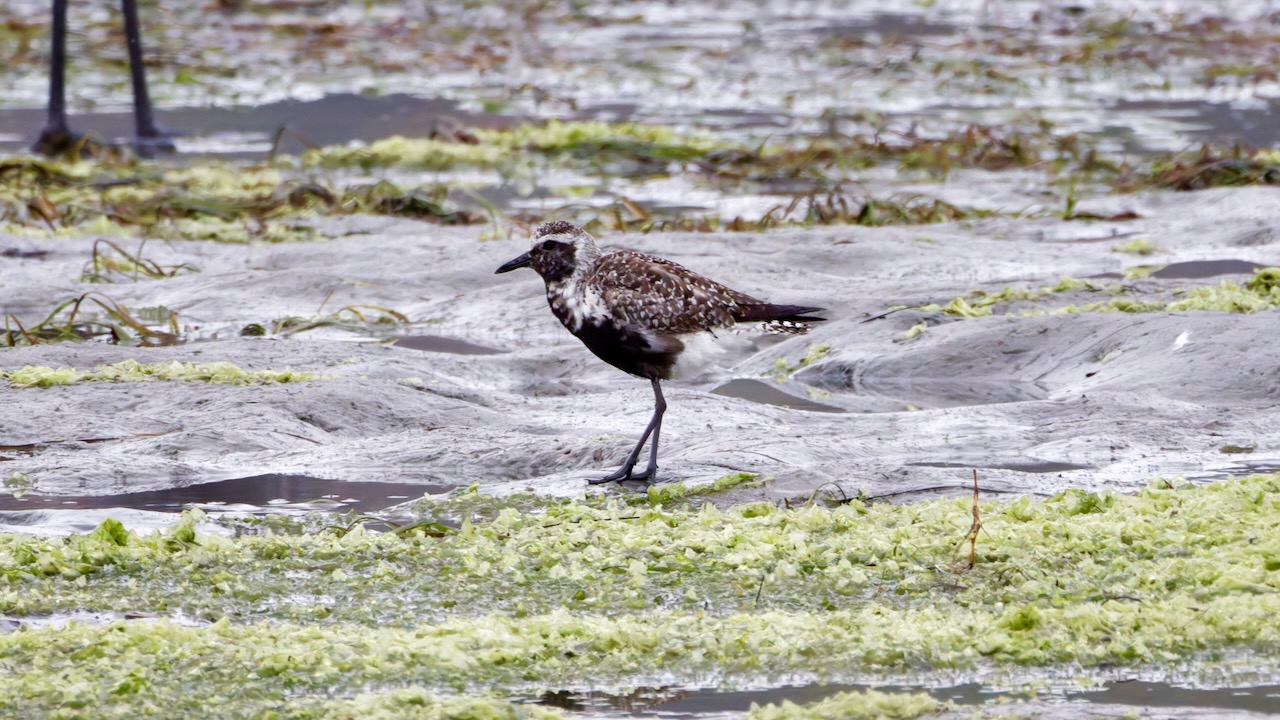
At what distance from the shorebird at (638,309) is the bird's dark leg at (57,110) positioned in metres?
9.36

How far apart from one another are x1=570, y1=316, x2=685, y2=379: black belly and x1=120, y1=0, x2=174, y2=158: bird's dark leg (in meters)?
9.65

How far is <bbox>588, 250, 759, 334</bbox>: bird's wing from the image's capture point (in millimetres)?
6172

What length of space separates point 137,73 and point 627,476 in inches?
403

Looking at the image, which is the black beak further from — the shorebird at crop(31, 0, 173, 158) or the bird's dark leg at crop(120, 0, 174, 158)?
the bird's dark leg at crop(120, 0, 174, 158)

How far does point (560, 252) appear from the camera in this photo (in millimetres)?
6398

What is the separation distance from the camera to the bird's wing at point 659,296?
617 cm

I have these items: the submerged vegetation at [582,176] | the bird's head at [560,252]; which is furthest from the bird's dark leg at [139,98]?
the bird's head at [560,252]

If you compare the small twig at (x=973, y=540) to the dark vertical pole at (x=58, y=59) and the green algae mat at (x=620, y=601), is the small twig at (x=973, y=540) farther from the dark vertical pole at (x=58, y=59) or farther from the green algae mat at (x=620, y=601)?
the dark vertical pole at (x=58, y=59)

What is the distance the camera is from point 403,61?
22359mm

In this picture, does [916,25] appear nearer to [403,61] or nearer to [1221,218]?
[403,61]

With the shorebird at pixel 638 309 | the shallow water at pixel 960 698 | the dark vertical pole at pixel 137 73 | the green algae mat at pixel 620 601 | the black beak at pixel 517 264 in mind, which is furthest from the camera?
the dark vertical pole at pixel 137 73

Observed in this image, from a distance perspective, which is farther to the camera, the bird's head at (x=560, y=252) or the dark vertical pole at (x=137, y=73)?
the dark vertical pole at (x=137, y=73)

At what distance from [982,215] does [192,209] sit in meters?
5.46

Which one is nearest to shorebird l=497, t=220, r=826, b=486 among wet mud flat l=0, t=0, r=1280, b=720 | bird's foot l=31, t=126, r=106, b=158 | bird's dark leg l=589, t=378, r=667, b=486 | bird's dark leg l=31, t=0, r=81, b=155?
bird's dark leg l=589, t=378, r=667, b=486
